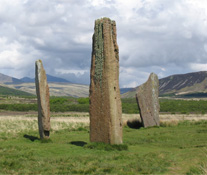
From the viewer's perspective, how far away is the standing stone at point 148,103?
25.2m

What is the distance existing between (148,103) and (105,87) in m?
12.4

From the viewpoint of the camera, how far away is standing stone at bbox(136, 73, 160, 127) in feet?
82.8

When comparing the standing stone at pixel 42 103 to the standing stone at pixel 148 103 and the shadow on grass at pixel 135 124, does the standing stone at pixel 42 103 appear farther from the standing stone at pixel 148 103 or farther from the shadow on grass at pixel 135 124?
the shadow on grass at pixel 135 124

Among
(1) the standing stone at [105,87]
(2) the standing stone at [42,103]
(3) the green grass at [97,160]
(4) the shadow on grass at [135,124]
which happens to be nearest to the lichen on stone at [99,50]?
(1) the standing stone at [105,87]

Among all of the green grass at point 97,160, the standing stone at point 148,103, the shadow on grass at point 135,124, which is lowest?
the green grass at point 97,160

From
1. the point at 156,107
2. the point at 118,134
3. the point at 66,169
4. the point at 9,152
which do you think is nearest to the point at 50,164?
the point at 66,169

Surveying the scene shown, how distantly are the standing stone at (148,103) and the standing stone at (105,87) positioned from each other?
11343mm

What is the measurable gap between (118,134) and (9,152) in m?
4.78

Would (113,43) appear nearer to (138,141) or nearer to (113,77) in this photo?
(113,77)

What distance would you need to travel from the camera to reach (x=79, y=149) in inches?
535

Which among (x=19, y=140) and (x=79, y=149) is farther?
(x=19, y=140)

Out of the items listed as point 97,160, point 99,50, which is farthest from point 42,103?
point 97,160

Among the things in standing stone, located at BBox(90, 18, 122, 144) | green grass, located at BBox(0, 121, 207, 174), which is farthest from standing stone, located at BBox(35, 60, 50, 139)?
standing stone, located at BBox(90, 18, 122, 144)

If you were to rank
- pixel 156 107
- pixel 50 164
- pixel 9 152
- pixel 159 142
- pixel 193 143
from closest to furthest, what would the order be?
pixel 50 164 < pixel 9 152 < pixel 193 143 < pixel 159 142 < pixel 156 107
